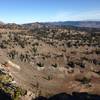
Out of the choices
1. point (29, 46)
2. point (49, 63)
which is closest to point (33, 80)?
point (49, 63)

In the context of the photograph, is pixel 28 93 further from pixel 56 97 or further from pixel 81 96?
pixel 81 96

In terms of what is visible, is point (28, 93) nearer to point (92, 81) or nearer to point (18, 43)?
point (92, 81)

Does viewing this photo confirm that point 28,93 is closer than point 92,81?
Yes

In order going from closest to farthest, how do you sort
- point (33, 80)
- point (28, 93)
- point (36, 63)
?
point (28, 93) < point (33, 80) < point (36, 63)

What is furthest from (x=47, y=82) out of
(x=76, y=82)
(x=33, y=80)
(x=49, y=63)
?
(x=49, y=63)

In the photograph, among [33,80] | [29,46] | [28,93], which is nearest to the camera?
[28,93]

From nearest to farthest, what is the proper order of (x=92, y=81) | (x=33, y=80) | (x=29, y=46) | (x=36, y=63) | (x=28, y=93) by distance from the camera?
(x=28, y=93) < (x=33, y=80) < (x=92, y=81) < (x=36, y=63) < (x=29, y=46)

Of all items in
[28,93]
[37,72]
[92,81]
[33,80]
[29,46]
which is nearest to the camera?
[28,93]

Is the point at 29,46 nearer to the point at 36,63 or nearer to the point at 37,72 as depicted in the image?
the point at 36,63

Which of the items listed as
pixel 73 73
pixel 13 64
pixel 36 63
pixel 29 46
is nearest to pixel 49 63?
→ pixel 36 63

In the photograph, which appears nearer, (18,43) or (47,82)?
(47,82)
